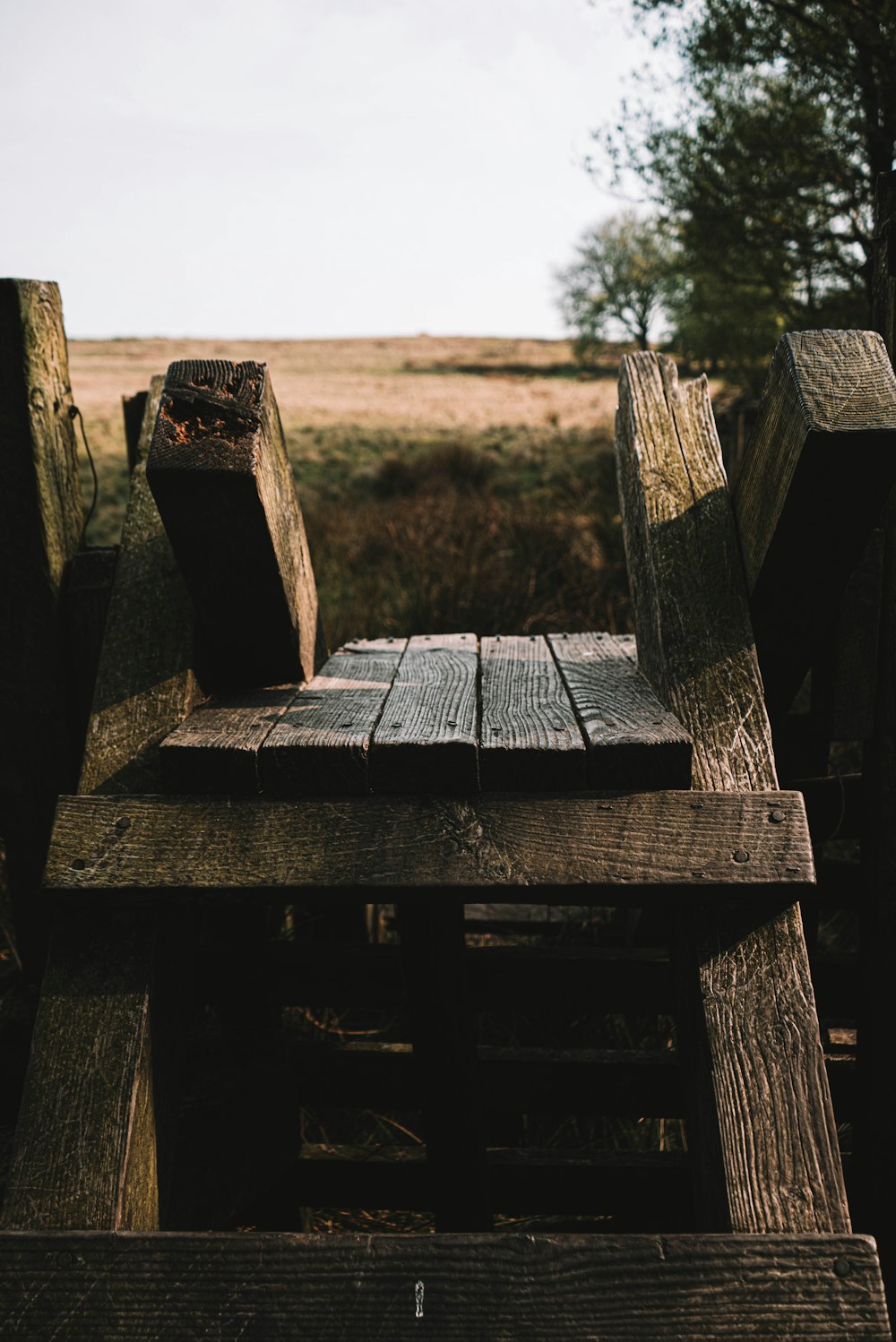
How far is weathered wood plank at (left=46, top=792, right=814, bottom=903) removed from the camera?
141 cm

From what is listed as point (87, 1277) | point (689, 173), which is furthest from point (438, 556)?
point (87, 1277)

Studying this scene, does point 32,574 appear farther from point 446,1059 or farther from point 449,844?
point 446,1059

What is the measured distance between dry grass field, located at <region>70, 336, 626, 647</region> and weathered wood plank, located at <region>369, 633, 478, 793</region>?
3850 millimetres

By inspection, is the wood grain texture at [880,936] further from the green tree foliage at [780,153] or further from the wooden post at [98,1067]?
the green tree foliage at [780,153]

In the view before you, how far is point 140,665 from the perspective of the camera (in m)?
1.74

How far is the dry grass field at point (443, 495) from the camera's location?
654 centimetres

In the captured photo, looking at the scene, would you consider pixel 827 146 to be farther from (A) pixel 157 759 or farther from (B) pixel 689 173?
(A) pixel 157 759

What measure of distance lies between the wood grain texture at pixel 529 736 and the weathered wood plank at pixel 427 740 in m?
0.03

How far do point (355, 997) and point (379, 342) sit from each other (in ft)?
203

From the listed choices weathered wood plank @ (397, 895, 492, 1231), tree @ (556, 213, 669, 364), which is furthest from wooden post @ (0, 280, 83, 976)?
tree @ (556, 213, 669, 364)

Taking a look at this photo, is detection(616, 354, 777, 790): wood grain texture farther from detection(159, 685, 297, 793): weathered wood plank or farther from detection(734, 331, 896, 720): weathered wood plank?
detection(159, 685, 297, 793): weathered wood plank

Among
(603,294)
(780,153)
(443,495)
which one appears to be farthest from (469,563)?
(603,294)

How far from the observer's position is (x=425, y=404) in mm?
29781

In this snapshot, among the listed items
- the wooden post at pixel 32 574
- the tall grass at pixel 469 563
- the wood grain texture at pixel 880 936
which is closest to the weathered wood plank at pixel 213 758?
the wooden post at pixel 32 574
